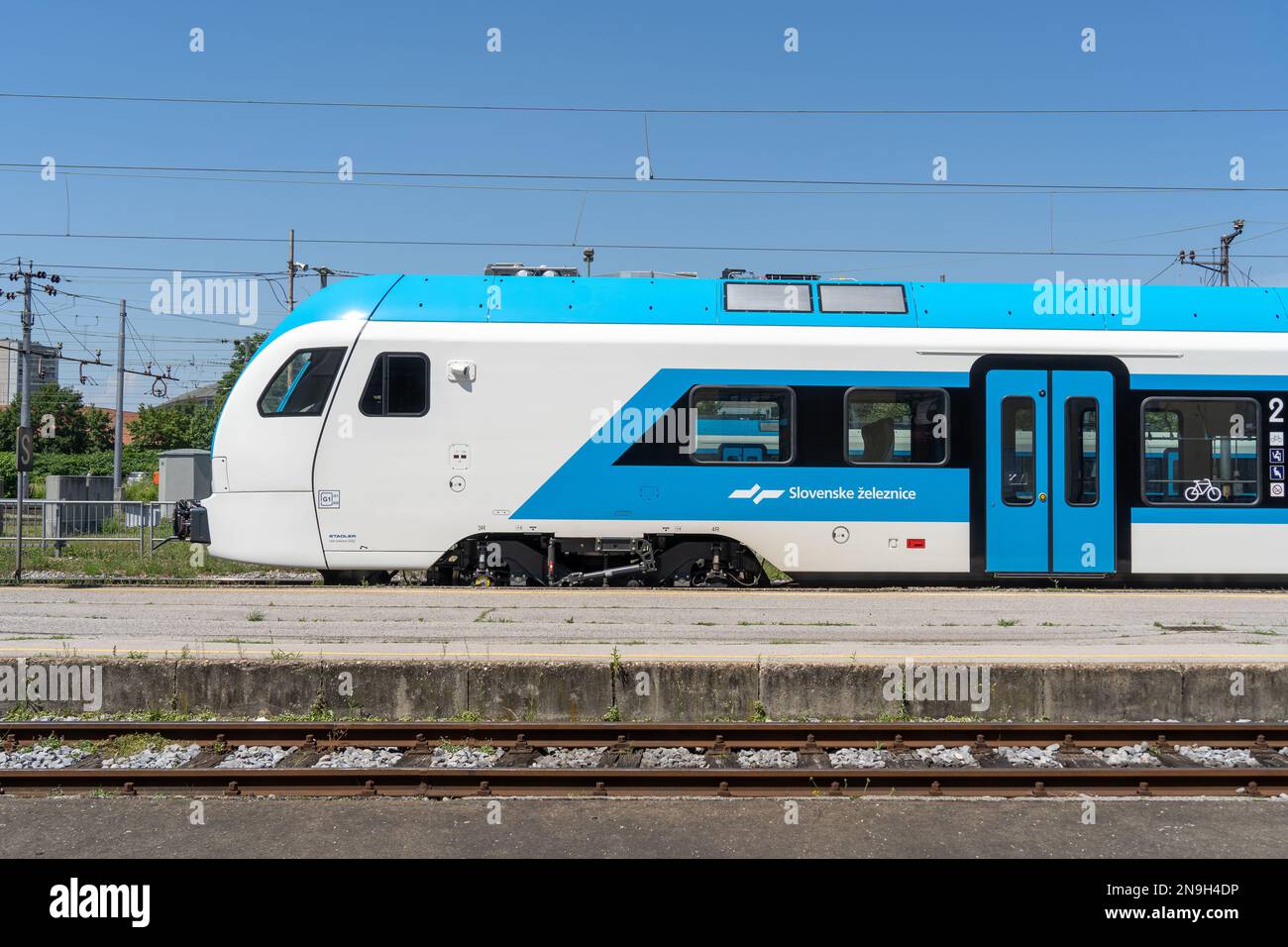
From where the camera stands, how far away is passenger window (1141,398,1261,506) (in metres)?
12.4

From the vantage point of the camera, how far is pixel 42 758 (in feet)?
23.6

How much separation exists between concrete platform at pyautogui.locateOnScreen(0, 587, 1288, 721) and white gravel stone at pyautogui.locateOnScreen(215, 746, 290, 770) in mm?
692

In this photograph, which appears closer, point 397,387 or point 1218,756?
point 1218,756

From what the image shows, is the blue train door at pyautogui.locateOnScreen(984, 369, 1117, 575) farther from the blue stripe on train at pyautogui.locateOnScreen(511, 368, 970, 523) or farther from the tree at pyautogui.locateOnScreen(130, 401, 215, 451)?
the tree at pyautogui.locateOnScreen(130, 401, 215, 451)

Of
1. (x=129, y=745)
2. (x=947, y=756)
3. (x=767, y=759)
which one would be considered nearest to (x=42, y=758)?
(x=129, y=745)

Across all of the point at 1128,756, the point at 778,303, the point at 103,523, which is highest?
the point at 778,303

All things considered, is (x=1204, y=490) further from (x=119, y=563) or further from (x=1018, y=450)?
(x=119, y=563)

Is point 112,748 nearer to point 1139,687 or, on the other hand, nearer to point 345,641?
point 345,641

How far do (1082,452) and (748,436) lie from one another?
4.10 m

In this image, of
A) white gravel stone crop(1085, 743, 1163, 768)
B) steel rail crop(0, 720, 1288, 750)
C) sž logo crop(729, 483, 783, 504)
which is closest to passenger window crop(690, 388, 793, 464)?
sž logo crop(729, 483, 783, 504)
